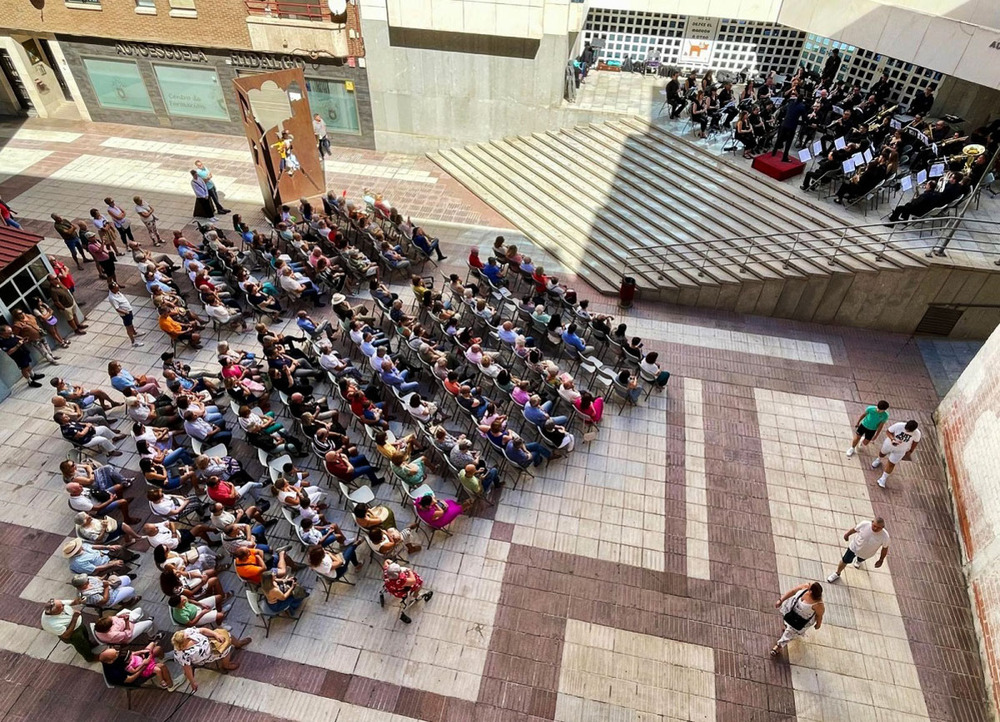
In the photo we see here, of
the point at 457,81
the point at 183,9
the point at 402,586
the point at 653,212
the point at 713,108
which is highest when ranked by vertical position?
the point at 183,9

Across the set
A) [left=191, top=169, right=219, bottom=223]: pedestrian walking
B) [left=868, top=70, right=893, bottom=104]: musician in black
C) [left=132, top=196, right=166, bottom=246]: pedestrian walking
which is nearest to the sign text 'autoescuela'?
[left=191, top=169, right=219, bottom=223]: pedestrian walking

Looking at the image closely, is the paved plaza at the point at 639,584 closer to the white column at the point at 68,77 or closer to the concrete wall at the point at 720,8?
the concrete wall at the point at 720,8

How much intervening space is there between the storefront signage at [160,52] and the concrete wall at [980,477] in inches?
927

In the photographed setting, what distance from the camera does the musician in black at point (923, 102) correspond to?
17.2m

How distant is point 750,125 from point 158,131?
20408mm

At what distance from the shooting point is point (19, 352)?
465 inches

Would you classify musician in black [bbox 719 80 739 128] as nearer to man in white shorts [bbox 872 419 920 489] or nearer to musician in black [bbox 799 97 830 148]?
musician in black [bbox 799 97 830 148]

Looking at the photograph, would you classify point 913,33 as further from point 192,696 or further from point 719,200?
point 192,696

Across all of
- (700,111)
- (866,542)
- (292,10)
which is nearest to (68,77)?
(292,10)

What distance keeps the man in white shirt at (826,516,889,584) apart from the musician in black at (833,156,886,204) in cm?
876

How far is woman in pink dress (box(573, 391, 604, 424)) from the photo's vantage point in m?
10.7

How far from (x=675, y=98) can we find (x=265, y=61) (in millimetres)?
13468

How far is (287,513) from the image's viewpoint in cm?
891

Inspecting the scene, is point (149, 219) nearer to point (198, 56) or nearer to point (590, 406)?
point (198, 56)
